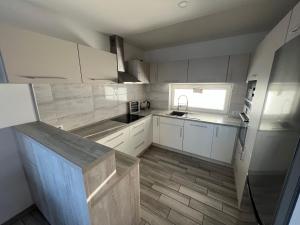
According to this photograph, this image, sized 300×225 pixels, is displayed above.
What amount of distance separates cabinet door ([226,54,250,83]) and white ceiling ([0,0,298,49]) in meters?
0.44

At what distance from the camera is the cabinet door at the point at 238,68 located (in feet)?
6.56

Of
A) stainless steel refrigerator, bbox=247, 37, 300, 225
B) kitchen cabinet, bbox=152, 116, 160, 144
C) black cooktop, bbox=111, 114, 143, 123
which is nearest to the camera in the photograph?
stainless steel refrigerator, bbox=247, 37, 300, 225

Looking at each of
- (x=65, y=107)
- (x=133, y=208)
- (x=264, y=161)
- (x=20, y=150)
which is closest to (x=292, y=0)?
(x=264, y=161)

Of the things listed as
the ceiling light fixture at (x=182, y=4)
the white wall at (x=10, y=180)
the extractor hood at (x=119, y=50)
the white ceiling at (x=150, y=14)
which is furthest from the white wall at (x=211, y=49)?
the white wall at (x=10, y=180)

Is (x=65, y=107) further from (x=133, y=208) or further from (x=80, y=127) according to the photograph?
(x=133, y=208)

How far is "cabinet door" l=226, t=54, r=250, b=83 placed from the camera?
→ 1998 mm

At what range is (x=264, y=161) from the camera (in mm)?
842

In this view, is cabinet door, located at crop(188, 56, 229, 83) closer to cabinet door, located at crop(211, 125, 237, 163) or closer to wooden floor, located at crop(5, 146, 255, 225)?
cabinet door, located at crop(211, 125, 237, 163)

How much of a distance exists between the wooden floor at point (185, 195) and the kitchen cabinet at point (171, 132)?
358mm

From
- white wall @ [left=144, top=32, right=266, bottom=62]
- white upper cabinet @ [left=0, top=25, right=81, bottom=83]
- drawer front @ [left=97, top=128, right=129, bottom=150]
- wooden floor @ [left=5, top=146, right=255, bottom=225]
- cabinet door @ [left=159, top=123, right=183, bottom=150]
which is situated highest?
white wall @ [left=144, top=32, right=266, bottom=62]

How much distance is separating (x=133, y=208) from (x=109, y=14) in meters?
2.14

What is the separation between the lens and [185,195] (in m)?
1.71

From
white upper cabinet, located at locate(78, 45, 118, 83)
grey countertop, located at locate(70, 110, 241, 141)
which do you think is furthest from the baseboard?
white upper cabinet, located at locate(78, 45, 118, 83)

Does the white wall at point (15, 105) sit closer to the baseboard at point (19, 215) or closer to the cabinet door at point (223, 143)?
the baseboard at point (19, 215)
